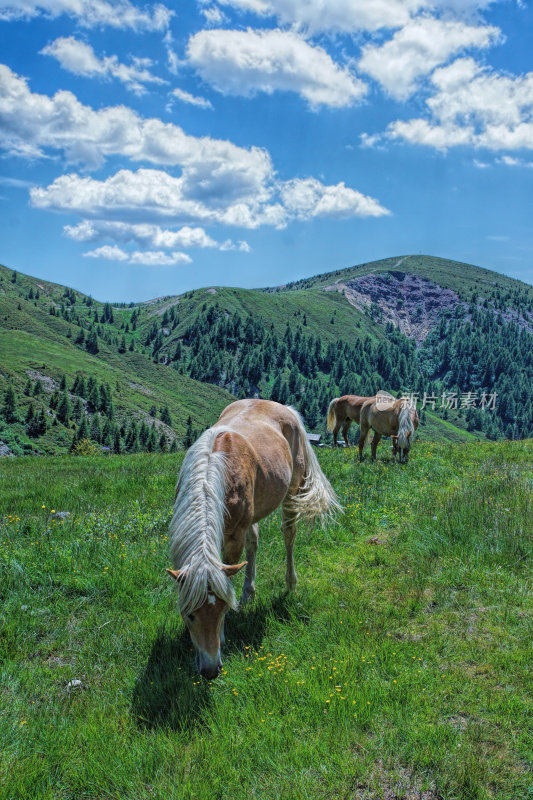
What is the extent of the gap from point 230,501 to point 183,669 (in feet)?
5.85

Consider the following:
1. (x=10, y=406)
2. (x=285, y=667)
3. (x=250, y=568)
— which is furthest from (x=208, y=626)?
(x=10, y=406)

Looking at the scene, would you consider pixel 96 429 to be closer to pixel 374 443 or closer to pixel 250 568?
pixel 374 443

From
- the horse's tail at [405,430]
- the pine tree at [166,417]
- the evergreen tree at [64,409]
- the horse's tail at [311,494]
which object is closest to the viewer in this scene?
the horse's tail at [311,494]

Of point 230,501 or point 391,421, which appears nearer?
point 230,501

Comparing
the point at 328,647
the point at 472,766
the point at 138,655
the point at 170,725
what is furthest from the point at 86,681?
the point at 472,766

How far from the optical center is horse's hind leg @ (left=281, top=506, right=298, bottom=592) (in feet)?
22.9

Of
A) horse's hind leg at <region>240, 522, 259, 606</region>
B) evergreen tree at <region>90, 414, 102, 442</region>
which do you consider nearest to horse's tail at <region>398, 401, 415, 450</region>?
horse's hind leg at <region>240, 522, 259, 606</region>

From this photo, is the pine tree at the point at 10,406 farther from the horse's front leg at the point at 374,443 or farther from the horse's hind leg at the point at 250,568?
the horse's hind leg at the point at 250,568

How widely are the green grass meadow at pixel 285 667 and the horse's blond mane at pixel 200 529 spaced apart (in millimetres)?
1045

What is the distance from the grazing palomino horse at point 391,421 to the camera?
15836 millimetres

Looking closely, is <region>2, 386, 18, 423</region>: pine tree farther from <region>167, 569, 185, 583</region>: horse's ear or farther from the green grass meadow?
<region>167, 569, 185, 583</region>: horse's ear

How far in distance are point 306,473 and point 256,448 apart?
6.06 ft

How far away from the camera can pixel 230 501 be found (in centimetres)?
532

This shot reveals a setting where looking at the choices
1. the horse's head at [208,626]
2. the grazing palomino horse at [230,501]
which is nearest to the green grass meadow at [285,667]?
the horse's head at [208,626]
